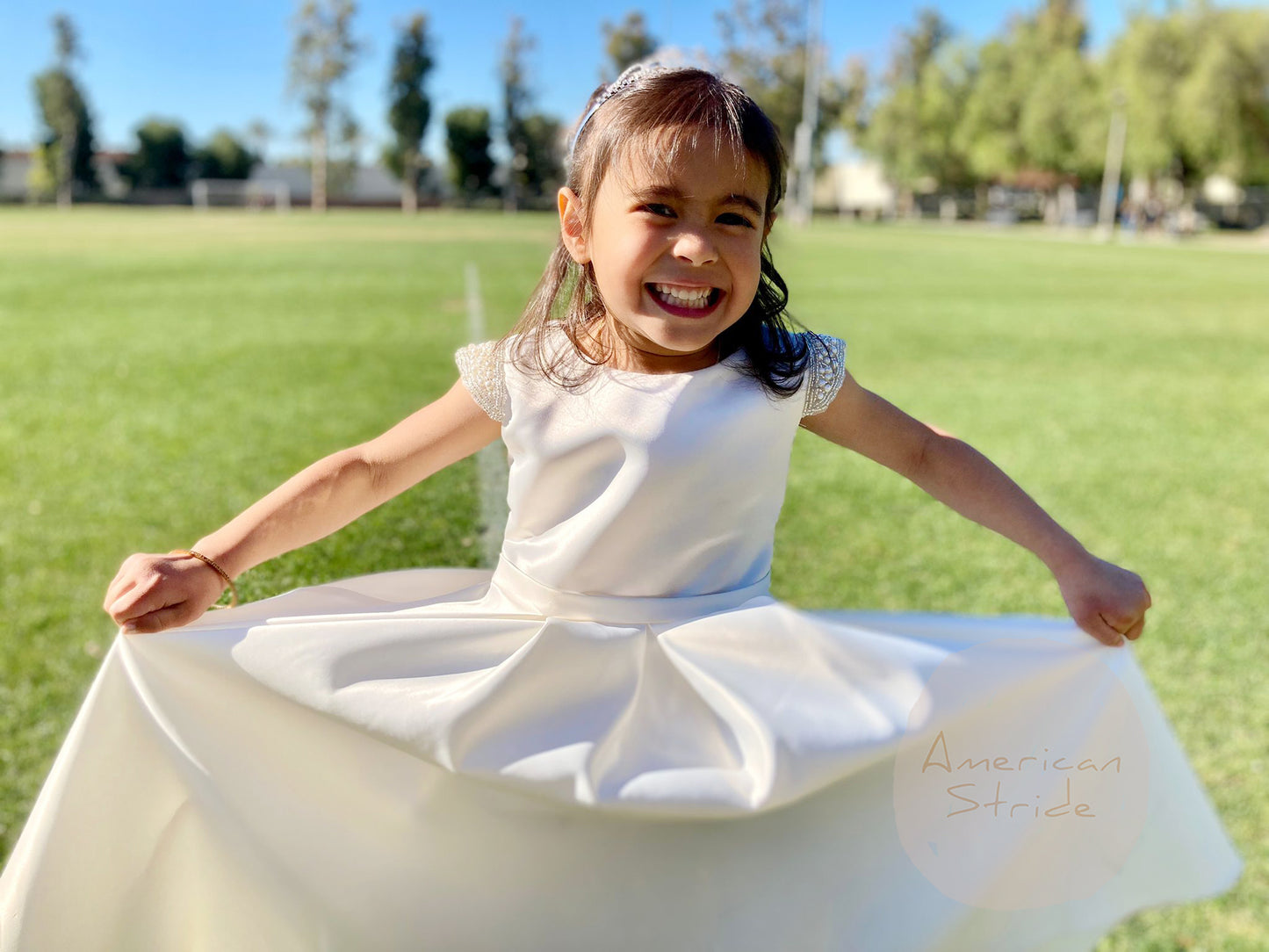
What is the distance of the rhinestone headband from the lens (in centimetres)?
161

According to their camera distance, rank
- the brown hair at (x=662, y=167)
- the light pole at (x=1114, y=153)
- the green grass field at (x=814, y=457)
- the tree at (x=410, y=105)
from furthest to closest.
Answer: the tree at (x=410, y=105)
the light pole at (x=1114, y=153)
the green grass field at (x=814, y=457)
the brown hair at (x=662, y=167)

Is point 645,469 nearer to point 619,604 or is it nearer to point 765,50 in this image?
point 619,604

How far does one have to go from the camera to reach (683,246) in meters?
1.46

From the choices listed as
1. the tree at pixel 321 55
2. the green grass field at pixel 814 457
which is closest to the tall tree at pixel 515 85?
the tree at pixel 321 55

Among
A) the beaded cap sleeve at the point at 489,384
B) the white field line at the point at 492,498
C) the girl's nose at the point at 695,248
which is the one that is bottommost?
the white field line at the point at 492,498

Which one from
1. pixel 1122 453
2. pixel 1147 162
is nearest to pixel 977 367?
pixel 1122 453

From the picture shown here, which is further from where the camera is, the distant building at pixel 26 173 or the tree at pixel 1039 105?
the distant building at pixel 26 173

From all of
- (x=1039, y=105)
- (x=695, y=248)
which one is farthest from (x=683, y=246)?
(x=1039, y=105)

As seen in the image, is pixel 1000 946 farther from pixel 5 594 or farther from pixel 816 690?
pixel 5 594

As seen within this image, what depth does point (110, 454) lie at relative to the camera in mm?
6602

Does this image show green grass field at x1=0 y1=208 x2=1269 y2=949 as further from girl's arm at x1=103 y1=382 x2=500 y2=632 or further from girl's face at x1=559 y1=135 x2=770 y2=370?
girl's face at x1=559 y1=135 x2=770 y2=370

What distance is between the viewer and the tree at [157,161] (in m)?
67.7

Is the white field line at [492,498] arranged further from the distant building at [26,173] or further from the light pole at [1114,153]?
the distant building at [26,173]

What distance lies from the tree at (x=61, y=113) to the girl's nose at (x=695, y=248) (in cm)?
6990
